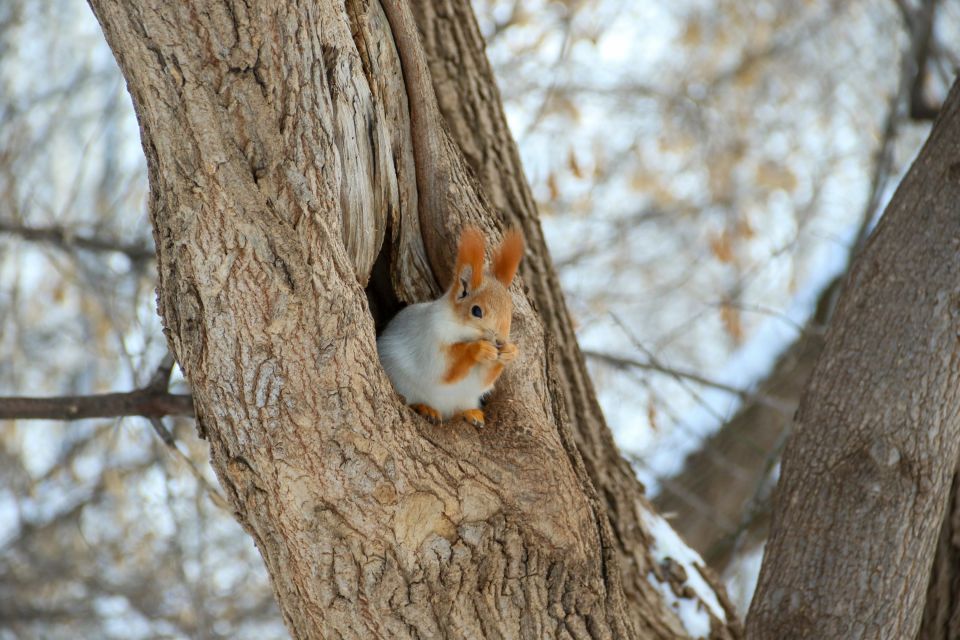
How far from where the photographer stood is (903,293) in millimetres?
2076

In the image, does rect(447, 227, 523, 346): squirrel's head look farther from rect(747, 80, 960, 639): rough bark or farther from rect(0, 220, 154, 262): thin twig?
rect(0, 220, 154, 262): thin twig

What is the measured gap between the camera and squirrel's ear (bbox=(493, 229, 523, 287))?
1.91 meters

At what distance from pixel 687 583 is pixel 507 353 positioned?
972 millimetres

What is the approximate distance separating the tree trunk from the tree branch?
2.18 feet

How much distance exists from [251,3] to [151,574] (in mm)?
3425

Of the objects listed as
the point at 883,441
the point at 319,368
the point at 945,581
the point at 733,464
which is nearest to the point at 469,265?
the point at 319,368

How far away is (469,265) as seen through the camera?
1818 mm

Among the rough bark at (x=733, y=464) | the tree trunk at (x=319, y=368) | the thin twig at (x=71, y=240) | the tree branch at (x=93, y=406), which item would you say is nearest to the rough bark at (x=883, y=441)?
the tree trunk at (x=319, y=368)

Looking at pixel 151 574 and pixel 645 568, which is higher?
pixel 151 574

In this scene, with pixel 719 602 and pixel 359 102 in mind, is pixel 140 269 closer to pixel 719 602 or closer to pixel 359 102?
pixel 359 102

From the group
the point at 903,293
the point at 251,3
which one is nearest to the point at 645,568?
the point at 903,293

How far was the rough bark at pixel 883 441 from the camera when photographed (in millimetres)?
2016

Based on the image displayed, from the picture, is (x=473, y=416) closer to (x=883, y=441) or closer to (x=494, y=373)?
(x=494, y=373)

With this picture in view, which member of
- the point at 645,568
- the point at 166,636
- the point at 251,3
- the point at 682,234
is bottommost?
the point at 645,568
